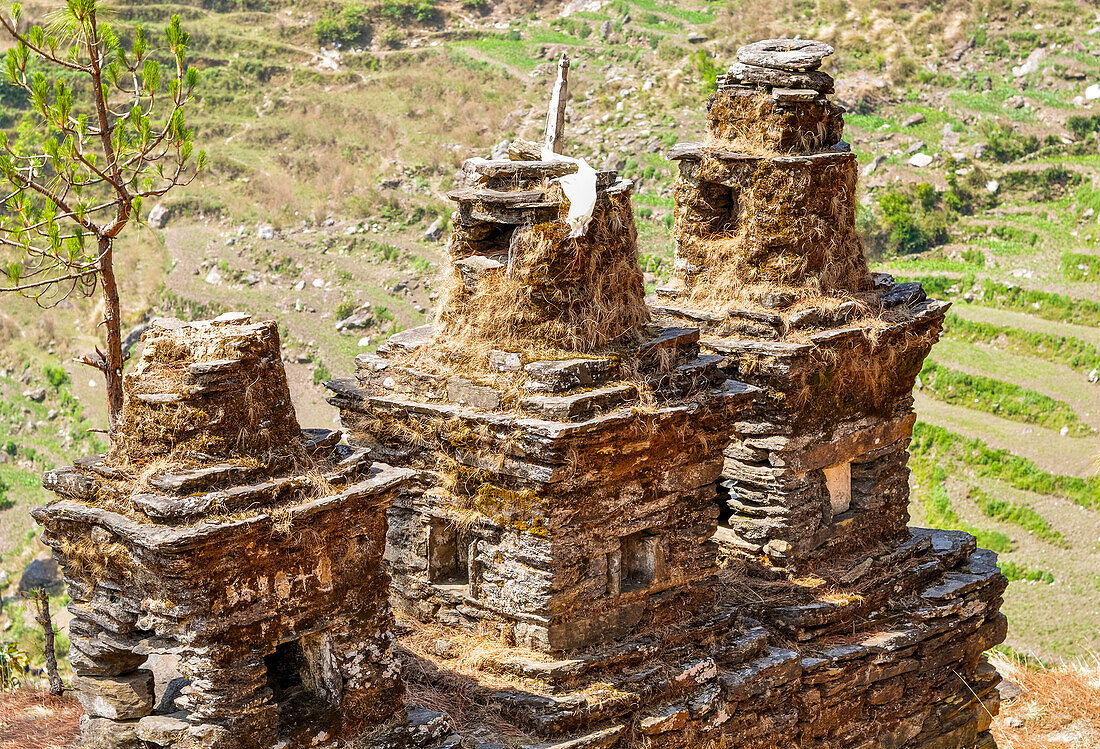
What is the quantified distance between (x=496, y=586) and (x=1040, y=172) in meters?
24.3

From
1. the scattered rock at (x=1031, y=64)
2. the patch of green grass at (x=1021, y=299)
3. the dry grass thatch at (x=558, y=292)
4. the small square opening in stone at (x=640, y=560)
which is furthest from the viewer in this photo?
the scattered rock at (x=1031, y=64)

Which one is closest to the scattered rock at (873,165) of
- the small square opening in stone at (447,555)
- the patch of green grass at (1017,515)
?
the patch of green grass at (1017,515)

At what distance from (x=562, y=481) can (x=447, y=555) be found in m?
1.38

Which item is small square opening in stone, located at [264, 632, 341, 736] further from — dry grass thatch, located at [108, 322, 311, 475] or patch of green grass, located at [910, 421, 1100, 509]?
patch of green grass, located at [910, 421, 1100, 509]

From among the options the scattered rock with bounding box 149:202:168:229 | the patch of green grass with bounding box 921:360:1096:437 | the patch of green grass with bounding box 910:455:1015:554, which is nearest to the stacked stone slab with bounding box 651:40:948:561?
the patch of green grass with bounding box 910:455:1015:554

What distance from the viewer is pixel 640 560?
348 inches

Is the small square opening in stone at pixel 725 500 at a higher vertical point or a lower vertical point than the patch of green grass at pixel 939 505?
higher

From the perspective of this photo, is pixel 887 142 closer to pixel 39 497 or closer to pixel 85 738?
pixel 39 497

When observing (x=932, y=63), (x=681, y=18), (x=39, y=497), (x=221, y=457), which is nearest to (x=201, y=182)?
(x=39, y=497)

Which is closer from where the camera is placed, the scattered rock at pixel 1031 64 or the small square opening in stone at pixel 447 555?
the small square opening in stone at pixel 447 555

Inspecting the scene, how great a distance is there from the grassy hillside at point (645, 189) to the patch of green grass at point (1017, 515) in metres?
0.04

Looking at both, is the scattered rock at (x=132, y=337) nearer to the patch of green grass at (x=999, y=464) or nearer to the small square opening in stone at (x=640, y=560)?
the patch of green grass at (x=999, y=464)

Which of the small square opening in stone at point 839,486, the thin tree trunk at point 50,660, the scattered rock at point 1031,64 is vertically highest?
the scattered rock at point 1031,64

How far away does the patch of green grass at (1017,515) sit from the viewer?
18.8m
